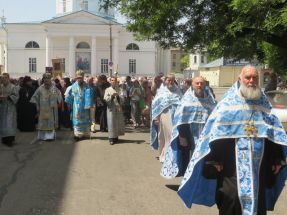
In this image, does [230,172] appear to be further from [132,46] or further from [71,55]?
[132,46]

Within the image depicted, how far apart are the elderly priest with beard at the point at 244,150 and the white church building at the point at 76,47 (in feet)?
226

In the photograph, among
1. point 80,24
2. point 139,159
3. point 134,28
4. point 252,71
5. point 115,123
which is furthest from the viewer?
point 80,24

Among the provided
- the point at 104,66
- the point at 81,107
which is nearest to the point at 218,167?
the point at 81,107

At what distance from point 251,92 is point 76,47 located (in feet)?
241

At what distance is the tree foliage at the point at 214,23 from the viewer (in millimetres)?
11711

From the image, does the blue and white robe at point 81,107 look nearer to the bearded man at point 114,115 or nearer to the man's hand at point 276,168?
the bearded man at point 114,115

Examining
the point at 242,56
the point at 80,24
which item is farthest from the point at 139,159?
the point at 80,24

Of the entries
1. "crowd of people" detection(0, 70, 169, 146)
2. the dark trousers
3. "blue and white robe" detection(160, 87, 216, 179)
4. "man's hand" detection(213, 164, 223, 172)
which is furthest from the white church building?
"man's hand" detection(213, 164, 223, 172)

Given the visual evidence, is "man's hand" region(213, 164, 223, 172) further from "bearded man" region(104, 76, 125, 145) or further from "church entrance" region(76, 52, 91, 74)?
"church entrance" region(76, 52, 91, 74)

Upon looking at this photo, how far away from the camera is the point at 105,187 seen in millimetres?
8102

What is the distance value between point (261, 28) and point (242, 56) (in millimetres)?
1897

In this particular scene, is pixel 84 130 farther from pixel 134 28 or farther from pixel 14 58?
pixel 14 58

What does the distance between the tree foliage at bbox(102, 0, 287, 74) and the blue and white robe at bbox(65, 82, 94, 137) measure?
2.87 meters

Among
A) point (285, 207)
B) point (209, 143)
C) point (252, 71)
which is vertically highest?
point (252, 71)
